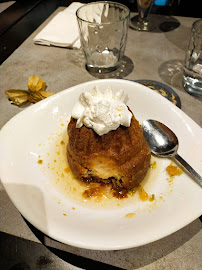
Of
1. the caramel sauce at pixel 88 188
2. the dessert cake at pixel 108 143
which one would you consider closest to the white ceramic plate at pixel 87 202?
the caramel sauce at pixel 88 188

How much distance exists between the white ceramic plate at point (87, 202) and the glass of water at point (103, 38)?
0.57m

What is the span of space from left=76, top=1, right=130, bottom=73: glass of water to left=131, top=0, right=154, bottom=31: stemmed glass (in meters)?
0.48

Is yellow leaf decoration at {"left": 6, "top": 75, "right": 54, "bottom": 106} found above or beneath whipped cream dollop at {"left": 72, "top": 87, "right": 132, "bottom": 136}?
Answer: beneath

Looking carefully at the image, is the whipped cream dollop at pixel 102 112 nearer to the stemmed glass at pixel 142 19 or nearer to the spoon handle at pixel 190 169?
the spoon handle at pixel 190 169

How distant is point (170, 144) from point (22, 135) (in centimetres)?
73

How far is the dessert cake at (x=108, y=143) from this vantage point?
40.6 inches

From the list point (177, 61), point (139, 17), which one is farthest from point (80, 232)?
point (139, 17)

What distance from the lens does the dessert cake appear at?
103 centimetres

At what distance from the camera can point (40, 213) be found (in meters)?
0.87

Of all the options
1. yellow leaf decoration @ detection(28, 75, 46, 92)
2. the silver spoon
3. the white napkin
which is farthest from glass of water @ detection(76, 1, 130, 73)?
the silver spoon

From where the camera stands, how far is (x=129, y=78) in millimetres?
1865

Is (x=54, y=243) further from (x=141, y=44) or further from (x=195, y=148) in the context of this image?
(x=141, y=44)

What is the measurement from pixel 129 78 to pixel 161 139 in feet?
2.69

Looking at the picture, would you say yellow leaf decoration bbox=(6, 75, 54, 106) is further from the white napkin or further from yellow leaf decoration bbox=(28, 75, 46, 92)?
the white napkin
